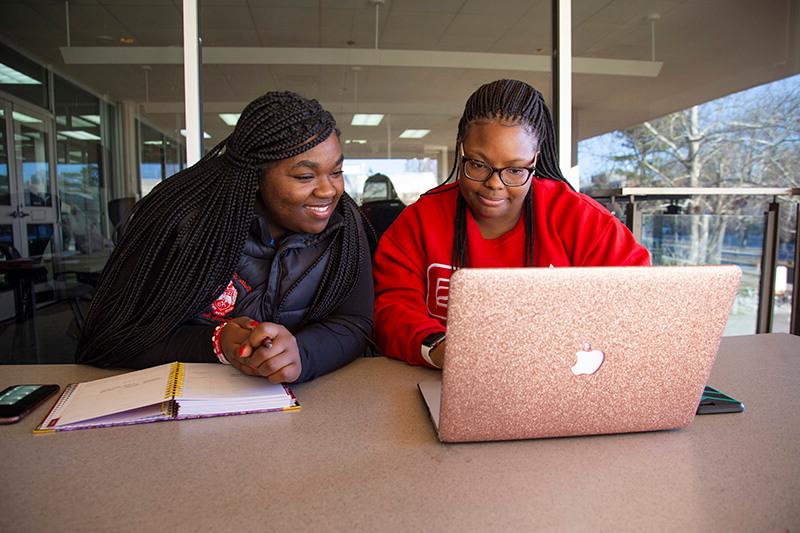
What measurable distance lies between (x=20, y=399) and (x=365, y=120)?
17.8 ft

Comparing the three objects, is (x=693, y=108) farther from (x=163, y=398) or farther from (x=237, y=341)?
(x=163, y=398)

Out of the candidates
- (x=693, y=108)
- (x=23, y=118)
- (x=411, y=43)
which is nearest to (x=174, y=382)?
(x=411, y=43)

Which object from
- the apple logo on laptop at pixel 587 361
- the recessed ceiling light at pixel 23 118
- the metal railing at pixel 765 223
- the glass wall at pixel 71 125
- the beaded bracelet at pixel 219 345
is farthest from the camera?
the recessed ceiling light at pixel 23 118

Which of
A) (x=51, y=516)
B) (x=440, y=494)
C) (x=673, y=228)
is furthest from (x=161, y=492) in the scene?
(x=673, y=228)

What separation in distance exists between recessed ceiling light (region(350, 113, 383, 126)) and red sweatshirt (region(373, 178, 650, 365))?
15.5ft

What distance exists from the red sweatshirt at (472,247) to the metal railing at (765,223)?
191cm

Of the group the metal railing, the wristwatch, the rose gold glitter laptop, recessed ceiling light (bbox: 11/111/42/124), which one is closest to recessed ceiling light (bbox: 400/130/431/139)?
the metal railing

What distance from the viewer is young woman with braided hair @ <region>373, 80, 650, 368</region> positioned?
1.23 metres

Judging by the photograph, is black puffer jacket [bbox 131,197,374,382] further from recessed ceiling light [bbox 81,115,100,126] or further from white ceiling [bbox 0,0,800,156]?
recessed ceiling light [bbox 81,115,100,126]

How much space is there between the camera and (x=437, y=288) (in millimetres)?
1338

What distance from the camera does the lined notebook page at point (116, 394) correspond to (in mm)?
802

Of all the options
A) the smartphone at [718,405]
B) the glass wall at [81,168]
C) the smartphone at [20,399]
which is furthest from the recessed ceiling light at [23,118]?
the smartphone at [718,405]

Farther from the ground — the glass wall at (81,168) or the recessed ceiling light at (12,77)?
the recessed ceiling light at (12,77)

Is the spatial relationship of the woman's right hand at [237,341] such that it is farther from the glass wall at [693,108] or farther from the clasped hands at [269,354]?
the glass wall at [693,108]
